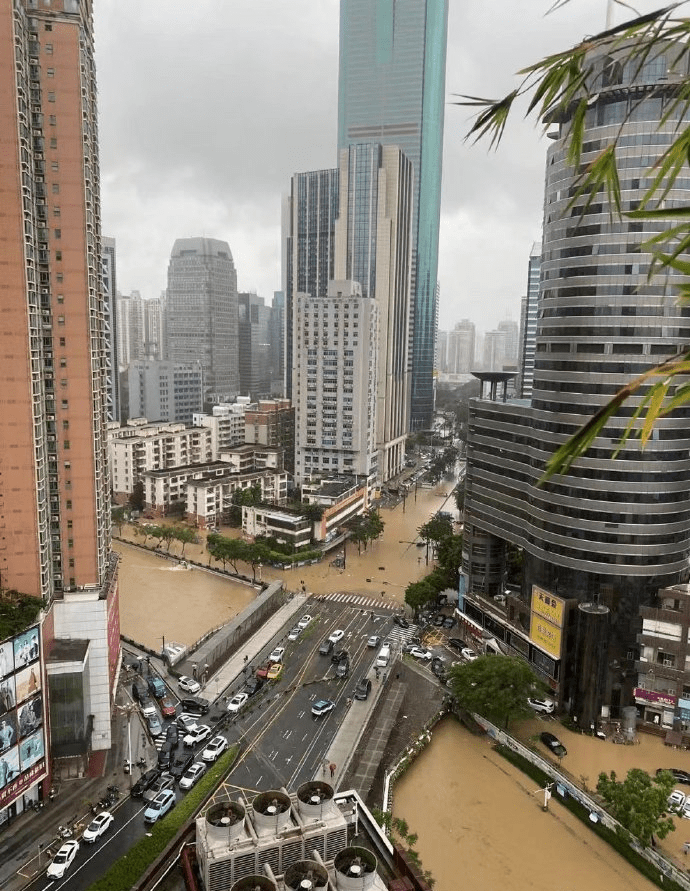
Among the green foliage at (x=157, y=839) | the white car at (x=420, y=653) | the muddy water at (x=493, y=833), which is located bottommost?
the muddy water at (x=493, y=833)

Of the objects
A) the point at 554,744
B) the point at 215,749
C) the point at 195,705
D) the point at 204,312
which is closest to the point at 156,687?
the point at 195,705

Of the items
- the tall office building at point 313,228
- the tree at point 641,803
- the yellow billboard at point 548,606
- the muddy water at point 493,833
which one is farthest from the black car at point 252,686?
the tall office building at point 313,228

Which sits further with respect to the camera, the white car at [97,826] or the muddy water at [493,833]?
the white car at [97,826]

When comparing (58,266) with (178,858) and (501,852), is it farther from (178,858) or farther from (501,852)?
(501,852)

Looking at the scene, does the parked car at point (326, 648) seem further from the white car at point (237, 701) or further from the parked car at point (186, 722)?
the parked car at point (186, 722)

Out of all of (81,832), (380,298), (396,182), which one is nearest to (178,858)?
(81,832)

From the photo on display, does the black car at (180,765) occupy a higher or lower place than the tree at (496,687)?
lower

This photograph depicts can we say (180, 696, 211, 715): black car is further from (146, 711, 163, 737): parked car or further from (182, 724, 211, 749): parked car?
(182, 724, 211, 749): parked car
